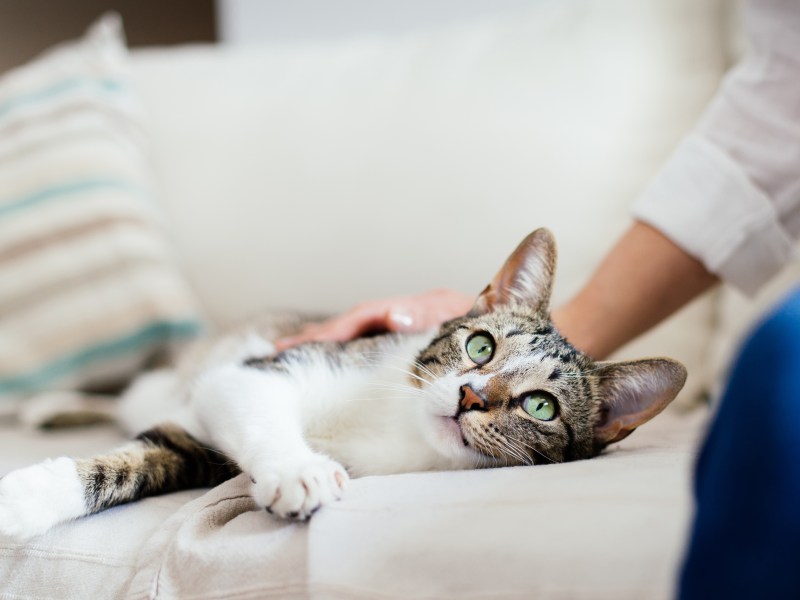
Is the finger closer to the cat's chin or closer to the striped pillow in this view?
the cat's chin

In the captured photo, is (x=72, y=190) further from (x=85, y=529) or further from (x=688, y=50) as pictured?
(x=688, y=50)

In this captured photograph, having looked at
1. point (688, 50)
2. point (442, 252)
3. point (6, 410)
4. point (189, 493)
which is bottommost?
point (189, 493)

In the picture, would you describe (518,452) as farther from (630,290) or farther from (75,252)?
(75,252)

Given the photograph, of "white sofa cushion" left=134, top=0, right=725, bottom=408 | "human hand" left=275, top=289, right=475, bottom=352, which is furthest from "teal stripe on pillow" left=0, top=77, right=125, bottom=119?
"human hand" left=275, top=289, right=475, bottom=352

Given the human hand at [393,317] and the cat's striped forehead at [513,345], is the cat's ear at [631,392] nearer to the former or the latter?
the cat's striped forehead at [513,345]

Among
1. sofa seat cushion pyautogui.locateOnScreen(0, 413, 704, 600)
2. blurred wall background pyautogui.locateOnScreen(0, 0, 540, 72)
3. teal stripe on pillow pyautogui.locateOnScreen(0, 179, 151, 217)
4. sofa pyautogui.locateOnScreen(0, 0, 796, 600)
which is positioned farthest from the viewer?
blurred wall background pyautogui.locateOnScreen(0, 0, 540, 72)

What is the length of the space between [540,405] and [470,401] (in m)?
0.10

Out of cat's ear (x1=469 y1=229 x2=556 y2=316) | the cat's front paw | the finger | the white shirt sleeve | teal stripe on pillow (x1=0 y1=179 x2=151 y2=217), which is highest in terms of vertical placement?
teal stripe on pillow (x1=0 y1=179 x2=151 y2=217)

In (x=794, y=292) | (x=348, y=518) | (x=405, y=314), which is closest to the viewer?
(x=794, y=292)

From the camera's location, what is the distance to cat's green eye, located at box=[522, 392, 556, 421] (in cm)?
83

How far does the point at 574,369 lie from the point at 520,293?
14 cm

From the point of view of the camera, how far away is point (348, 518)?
0.64 meters

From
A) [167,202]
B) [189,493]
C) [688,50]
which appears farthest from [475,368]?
[167,202]

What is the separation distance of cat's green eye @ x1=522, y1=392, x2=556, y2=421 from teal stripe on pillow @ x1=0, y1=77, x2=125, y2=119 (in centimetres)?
128
